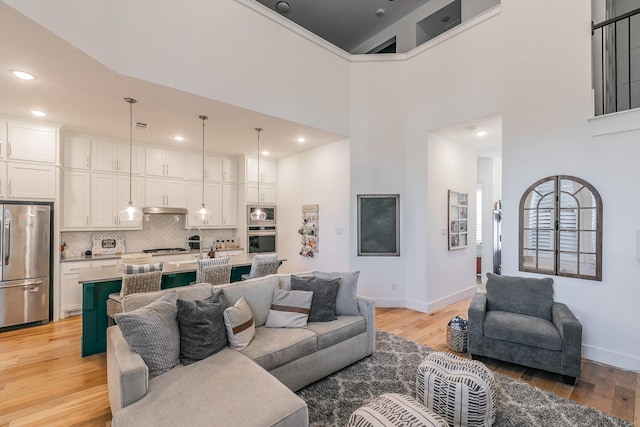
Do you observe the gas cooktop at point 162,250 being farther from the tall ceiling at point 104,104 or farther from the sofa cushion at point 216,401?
the sofa cushion at point 216,401

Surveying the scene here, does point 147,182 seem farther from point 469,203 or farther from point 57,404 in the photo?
point 469,203

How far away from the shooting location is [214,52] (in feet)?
11.6

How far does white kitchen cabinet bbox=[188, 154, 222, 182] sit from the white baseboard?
6338 millimetres

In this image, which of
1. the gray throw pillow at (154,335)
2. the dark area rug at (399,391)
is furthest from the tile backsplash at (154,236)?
the dark area rug at (399,391)

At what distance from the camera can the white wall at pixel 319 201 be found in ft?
16.8

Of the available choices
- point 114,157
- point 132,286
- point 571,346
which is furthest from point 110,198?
point 571,346

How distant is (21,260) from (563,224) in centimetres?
690

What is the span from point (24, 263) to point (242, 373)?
13.8 ft

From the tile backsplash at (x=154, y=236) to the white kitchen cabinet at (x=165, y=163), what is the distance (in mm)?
856

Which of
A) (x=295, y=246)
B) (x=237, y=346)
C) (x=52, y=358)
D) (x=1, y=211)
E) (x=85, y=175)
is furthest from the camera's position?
(x=295, y=246)

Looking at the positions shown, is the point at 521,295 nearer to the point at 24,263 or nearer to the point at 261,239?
the point at 261,239

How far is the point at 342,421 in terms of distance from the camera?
217cm

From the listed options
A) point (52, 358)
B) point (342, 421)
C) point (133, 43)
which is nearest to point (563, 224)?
point (342, 421)

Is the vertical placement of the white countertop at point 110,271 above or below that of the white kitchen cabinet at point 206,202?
below
